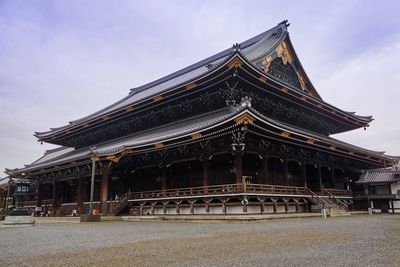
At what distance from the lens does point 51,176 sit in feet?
113

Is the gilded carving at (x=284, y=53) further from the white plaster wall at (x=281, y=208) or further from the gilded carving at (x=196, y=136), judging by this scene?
the white plaster wall at (x=281, y=208)

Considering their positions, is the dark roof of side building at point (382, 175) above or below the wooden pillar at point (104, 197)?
above

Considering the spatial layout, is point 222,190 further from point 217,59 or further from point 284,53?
point 217,59

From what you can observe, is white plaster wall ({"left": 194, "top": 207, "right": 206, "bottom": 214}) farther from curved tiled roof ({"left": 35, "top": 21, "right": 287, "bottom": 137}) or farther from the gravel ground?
the gravel ground

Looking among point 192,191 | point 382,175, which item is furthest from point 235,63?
point 382,175

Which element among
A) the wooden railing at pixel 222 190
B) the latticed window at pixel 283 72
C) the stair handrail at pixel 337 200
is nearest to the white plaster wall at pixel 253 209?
the wooden railing at pixel 222 190

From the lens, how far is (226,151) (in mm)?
22250

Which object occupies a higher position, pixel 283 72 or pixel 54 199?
pixel 283 72

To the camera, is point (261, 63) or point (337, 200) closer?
point (337, 200)

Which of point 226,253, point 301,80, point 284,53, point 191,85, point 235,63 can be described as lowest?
point 226,253

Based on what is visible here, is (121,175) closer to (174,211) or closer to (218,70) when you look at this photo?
(174,211)

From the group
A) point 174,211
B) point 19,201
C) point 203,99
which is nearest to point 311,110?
point 203,99

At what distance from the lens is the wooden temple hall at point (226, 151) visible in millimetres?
21547

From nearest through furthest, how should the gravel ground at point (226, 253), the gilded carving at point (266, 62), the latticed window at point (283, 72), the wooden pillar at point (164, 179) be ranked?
the gravel ground at point (226, 253) → the wooden pillar at point (164, 179) → the gilded carving at point (266, 62) → the latticed window at point (283, 72)
